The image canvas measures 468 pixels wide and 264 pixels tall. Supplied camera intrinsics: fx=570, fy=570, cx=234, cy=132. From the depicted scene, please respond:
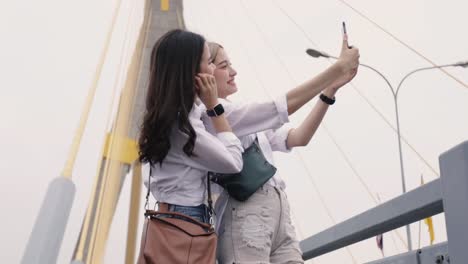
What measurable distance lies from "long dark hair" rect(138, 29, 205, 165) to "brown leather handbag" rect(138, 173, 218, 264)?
0.54 ft

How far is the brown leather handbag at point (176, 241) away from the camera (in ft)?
4.40

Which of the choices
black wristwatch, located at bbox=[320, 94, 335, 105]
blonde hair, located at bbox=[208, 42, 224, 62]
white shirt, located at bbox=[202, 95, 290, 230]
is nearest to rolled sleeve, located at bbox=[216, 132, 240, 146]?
white shirt, located at bbox=[202, 95, 290, 230]

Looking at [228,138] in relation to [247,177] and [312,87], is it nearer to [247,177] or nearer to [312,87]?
[247,177]

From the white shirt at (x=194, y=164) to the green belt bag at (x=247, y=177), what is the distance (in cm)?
5

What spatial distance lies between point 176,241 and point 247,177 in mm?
275

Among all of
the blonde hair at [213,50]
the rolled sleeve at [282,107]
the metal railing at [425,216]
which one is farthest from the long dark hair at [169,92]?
the metal railing at [425,216]

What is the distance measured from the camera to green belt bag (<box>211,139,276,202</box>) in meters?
1.50

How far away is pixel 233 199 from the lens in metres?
1.51

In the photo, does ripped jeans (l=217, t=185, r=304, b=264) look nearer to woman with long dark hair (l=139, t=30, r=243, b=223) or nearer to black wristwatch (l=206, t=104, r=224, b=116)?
woman with long dark hair (l=139, t=30, r=243, b=223)

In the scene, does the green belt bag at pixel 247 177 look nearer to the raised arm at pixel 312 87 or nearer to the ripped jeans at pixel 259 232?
the ripped jeans at pixel 259 232

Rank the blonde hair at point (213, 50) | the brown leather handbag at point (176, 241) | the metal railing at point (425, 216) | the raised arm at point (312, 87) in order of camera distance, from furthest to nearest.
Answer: the blonde hair at point (213, 50) < the raised arm at point (312, 87) < the brown leather handbag at point (176, 241) < the metal railing at point (425, 216)

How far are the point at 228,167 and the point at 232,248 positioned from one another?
0.20 meters

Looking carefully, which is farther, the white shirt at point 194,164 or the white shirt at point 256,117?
the white shirt at point 256,117

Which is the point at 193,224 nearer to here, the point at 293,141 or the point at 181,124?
the point at 181,124
